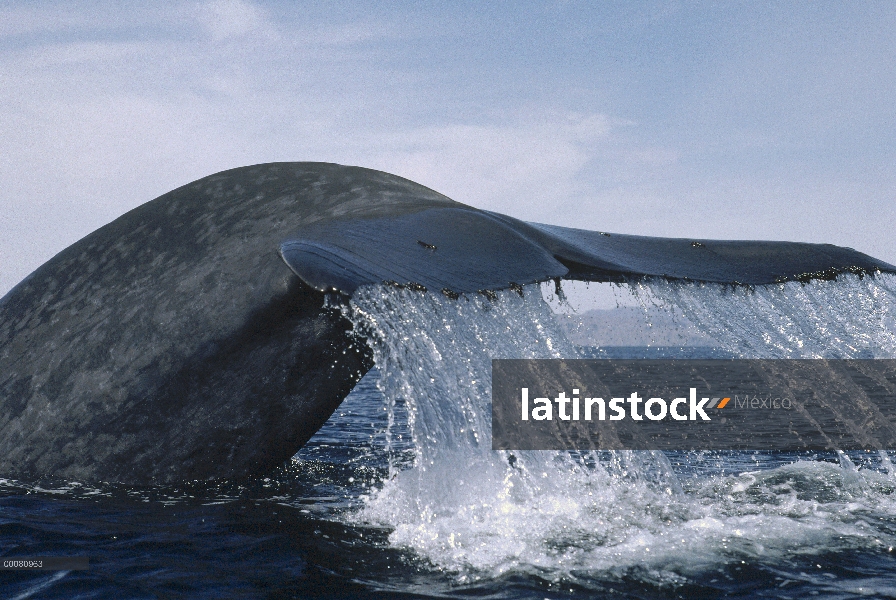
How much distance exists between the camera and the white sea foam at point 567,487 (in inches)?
158

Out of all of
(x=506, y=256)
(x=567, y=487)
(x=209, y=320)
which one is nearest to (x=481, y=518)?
(x=567, y=487)

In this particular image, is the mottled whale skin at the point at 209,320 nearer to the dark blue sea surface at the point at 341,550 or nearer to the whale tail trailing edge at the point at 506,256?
the whale tail trailing edge at the point at 506,256

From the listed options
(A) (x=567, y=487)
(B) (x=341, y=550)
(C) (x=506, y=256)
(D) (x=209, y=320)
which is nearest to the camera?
(C) (x=506, y=256)

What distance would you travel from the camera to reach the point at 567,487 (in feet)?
21.0

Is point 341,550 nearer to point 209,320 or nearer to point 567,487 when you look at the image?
point 209,320

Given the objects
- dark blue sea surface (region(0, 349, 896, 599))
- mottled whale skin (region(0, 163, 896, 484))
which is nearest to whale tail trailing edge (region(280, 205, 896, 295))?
mottled whale skin (region(0, 163, 896, 484))

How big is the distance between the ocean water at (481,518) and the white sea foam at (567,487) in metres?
0.02

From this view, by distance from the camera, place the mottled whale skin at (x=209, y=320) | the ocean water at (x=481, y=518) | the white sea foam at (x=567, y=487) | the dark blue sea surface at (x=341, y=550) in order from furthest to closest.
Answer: the mottled whale skin at (x=209, y=320)
the dark blue sea surface at (x=341, y=550)
the ocean water at (x=481, y=518)
the white sea foam at (x=567, y=487)

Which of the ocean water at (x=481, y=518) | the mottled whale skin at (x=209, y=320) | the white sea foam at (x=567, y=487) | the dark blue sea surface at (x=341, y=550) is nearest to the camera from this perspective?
the white sea foam at (x=567, y=487)

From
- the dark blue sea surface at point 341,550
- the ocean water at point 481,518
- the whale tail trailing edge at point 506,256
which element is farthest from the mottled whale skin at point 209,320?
the dark blue sea surface at point 341,550

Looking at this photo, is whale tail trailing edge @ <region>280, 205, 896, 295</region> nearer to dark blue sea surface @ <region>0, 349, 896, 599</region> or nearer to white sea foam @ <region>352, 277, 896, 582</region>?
white sea foam @ <region>352, 277, 896, 582</region>

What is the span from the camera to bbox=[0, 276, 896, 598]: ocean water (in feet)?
13.6

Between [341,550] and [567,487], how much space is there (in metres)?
2.22

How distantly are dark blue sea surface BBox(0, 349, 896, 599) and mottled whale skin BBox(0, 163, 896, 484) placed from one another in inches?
17.2
